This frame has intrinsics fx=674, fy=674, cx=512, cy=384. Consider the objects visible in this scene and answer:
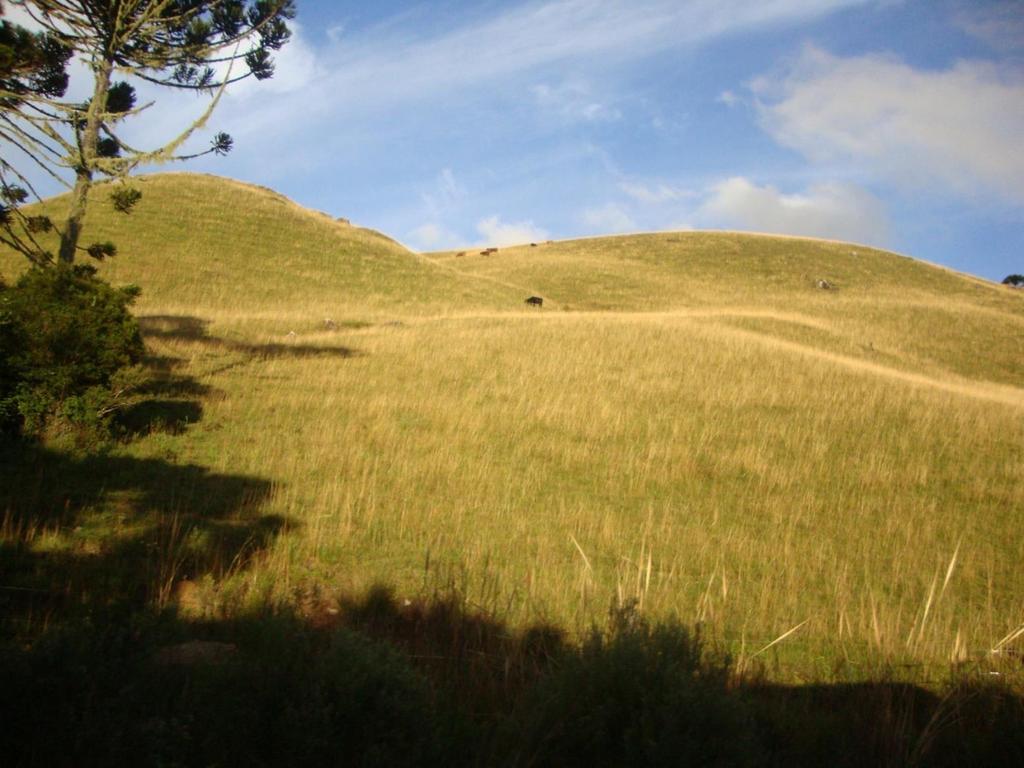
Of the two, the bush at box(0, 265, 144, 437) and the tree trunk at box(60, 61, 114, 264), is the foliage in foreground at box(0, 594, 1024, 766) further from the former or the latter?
the tree trunk at box(60, 61, 114, 264)

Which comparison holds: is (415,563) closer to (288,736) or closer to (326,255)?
(288,736)

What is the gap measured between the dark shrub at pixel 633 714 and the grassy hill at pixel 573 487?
1512 mm

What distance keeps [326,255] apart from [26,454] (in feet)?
113

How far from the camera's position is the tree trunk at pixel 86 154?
11.2 metres

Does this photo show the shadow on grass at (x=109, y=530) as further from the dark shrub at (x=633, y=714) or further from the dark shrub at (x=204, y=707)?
the dark shrub at (x=633, y=714)

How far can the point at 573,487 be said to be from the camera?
340 inches

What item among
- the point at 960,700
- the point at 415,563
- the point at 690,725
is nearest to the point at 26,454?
the point at 415,563

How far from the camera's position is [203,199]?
43625 millimetres

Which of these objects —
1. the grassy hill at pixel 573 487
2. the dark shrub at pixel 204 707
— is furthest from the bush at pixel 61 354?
the dark shrub at pixel 204 707

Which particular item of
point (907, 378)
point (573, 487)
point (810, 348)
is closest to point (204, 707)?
point (573, 487)

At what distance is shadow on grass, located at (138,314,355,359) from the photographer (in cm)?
1728

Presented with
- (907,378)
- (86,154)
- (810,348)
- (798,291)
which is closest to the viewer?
(86,154)

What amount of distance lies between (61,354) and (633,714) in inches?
341

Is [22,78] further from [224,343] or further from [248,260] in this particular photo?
[248,260]
